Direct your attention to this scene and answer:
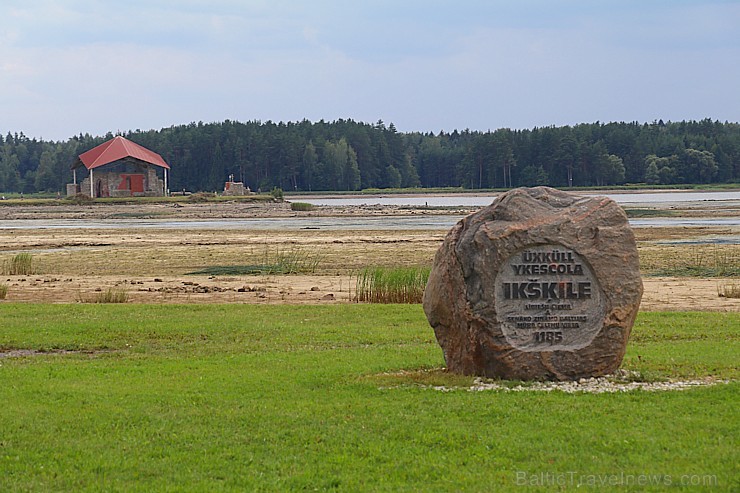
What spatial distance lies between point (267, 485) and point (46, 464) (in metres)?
2.07

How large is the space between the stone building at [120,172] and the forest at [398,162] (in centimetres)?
4758

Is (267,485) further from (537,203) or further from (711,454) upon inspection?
(537,203)

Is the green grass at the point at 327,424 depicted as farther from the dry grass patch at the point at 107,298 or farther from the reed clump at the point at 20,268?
the reed clump at the point at 20,268

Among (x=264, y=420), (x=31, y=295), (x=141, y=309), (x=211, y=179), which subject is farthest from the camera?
(x=211, y=179)

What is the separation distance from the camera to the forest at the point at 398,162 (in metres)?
153

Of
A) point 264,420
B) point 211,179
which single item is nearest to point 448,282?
point 264,420

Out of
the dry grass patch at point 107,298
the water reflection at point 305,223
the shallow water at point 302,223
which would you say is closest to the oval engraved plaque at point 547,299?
the dry grass patch at point 107,298

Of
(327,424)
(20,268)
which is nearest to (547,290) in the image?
(327,424)

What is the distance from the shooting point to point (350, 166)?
534 ft

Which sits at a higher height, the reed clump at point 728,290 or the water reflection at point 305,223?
the water reflection at point 305,223

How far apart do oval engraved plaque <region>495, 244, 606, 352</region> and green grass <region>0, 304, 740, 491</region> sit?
2.95ft

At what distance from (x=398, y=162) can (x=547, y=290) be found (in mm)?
166318

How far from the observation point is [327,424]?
10234mm

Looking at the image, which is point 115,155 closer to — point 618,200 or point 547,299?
point 618,200
